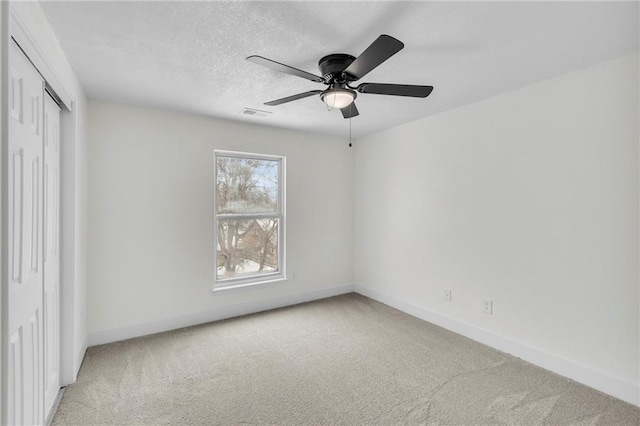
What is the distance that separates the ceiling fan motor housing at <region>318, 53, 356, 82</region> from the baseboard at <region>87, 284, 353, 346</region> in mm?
2860

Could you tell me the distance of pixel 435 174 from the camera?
3.46m

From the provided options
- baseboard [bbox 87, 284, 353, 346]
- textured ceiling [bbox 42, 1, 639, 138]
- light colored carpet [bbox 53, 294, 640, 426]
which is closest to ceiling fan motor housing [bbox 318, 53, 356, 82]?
textured ceiling [bbox 42, 1, 639, 138]

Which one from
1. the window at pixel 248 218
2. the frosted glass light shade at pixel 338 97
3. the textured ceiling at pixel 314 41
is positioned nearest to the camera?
the textured ceiling at pixel 314 41

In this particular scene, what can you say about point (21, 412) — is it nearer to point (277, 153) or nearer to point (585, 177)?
point (277, 153)

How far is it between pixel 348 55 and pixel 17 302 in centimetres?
220

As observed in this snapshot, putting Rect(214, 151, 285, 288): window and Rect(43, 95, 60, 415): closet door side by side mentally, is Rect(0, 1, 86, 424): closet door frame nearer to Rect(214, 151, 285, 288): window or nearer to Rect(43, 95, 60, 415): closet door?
Rect(43, 95, 60, 415): closet door

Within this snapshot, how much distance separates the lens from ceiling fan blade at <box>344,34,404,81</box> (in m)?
1.45

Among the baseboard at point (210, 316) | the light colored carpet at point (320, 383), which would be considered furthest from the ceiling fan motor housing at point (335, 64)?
the baseboard at point (210, 316)

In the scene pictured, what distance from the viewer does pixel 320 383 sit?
2336mm

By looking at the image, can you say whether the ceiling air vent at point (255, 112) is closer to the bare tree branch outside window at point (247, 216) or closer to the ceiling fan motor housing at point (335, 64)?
the bare tree branch outside window at point (247, 216)

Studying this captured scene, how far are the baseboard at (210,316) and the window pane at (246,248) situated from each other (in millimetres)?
391

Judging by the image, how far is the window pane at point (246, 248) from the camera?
377 cm

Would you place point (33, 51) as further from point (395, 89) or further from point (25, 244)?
point (395, 89)

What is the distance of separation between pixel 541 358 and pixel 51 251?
3.80 metres
